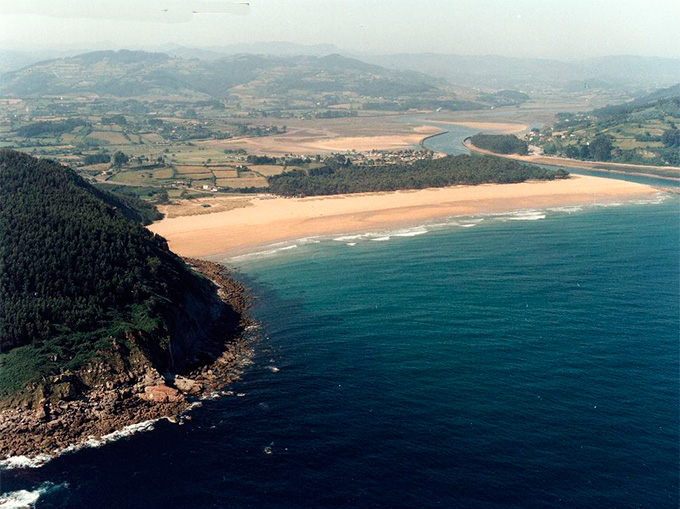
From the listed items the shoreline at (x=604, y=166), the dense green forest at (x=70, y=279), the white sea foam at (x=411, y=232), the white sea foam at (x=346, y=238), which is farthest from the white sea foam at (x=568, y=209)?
the dense green forest at (x=70, y=279)

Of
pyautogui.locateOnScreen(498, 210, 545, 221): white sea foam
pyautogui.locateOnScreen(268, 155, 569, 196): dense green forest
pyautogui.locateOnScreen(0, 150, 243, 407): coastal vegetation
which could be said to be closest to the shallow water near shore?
pyautogui.locateOnScreen(0, 150, 243, 407): coastal vegetation

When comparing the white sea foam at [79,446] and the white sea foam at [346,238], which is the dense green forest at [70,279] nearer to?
the white sea foam at [79,446]

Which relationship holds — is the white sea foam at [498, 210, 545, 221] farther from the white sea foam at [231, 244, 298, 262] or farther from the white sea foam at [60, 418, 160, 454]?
the white sea foam at [60, 418, 160, 454]

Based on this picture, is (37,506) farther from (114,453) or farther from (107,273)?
(107,273)

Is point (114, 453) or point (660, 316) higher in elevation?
point (660, 316)

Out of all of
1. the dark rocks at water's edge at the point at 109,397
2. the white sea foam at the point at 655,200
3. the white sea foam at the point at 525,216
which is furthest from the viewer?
the white sea foam at the point at 655,200

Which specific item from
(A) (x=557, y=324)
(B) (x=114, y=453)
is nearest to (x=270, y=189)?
(A) (x=557, y=324)
